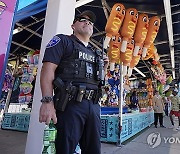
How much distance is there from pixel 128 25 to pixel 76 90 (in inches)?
107

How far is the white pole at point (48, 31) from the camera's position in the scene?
2107 millimetres

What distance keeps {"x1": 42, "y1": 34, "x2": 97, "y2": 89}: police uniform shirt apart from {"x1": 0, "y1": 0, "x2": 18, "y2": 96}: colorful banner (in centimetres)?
39

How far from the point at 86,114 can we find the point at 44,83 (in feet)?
1.27

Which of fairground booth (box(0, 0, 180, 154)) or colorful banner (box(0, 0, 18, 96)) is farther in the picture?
fairground booth (box(0, 0, 180, 154))

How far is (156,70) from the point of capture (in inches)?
274

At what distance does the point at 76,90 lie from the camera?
1.31m

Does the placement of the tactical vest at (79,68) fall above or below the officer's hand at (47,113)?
above

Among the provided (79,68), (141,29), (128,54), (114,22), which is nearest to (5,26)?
(79,68)

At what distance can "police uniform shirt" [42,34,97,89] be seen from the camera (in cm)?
130

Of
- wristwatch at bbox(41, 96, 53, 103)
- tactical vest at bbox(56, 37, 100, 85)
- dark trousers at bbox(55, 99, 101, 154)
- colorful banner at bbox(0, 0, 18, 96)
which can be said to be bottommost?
dark trousers at bbox(55, 99, 101, 154)

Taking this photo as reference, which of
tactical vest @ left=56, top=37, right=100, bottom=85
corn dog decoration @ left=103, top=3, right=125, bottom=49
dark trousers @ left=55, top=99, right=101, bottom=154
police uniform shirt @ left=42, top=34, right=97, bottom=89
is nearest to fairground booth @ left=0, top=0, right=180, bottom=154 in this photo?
corn dog decoration @ left=103, top=3, right=125, bottom=49

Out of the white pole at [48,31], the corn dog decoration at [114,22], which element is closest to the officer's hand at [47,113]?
the white pole at [48,31]

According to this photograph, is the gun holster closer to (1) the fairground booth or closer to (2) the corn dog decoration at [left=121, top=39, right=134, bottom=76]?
(1) the fairground booth

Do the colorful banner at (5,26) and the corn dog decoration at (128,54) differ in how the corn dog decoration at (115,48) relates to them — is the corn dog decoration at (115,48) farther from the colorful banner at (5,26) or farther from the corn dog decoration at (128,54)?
the colorful banner at (5,26)
